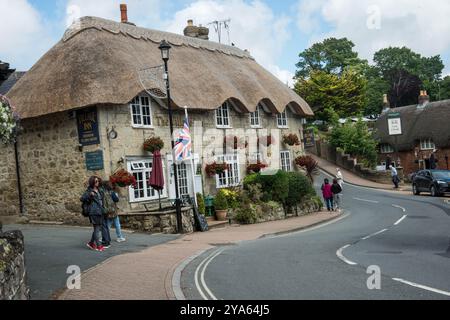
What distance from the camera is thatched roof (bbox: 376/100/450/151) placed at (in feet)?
149

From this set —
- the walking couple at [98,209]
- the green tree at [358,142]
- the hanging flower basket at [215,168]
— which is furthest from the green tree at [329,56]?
the walking couple at [98,209]

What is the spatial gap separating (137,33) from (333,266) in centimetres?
1775

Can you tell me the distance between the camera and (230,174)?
2522 cm

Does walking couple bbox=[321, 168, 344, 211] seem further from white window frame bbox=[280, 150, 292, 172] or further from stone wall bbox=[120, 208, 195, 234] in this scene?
stone wall bbox=[120, 208, 195, 234]

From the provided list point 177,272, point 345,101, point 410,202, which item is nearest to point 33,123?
point 177,272

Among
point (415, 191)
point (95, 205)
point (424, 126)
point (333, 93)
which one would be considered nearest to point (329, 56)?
point (333, 93)

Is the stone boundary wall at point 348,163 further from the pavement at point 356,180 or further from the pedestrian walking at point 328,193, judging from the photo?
the pedestrian walking at point 328,193

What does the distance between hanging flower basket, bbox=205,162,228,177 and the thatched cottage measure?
0.42m

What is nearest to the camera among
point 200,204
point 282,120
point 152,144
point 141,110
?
point 152,144

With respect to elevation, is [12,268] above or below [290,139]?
below

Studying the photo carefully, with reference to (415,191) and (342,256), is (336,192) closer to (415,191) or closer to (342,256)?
(415,191)

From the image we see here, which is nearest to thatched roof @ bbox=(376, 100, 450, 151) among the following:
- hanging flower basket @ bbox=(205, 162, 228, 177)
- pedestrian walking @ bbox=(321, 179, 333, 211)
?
pedestrian walking @ bbox=(321, 179, 333, 211)

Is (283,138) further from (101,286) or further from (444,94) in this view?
(444,94)
